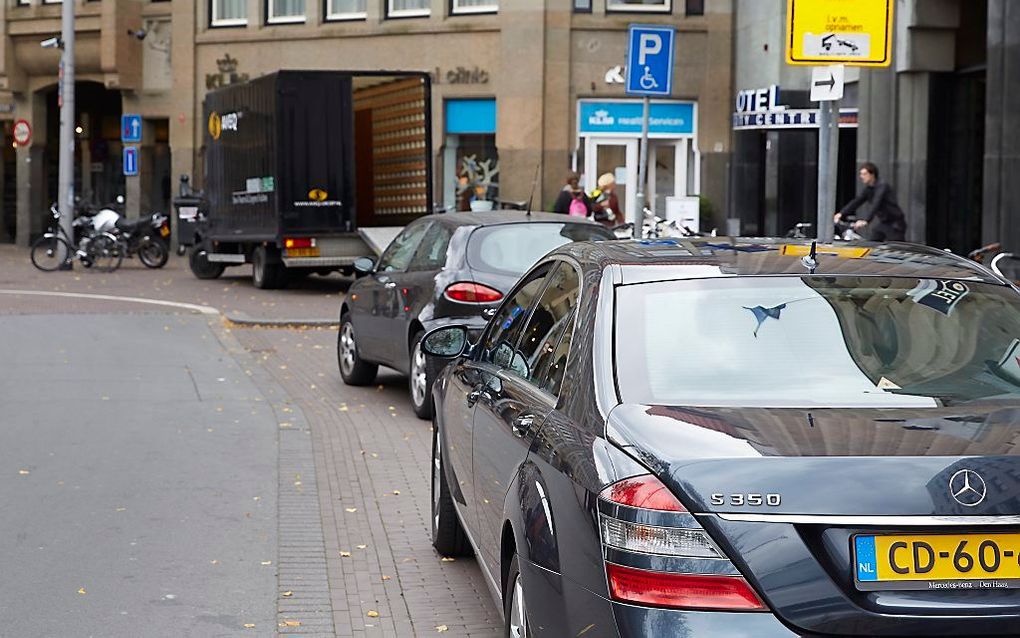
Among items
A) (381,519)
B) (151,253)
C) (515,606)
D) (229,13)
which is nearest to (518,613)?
(515,606)

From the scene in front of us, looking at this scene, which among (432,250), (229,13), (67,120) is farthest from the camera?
(229,13)

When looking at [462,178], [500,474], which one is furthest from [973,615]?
[462,178]

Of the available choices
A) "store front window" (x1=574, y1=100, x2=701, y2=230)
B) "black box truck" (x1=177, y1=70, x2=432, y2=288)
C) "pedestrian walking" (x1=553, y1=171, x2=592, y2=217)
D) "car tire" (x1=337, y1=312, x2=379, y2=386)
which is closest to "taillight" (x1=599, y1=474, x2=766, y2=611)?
"car tire" (x1=337, y1=312, x2=379, y2=386)

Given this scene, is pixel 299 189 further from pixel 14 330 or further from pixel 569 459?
pixel 569 459

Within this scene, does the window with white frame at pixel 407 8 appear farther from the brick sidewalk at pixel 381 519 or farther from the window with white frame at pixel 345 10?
the brick sidewalk at pixel 381 519

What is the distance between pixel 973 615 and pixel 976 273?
158 centimetres

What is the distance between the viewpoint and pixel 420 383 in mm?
11453

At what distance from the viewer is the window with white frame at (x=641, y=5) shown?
106ft

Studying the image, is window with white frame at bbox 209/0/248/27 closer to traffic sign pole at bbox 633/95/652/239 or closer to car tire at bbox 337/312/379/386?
traffic sign pole at bbox 633/95/652/239

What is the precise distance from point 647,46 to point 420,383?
5.72 meters

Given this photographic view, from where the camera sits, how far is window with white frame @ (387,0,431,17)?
3362 cm

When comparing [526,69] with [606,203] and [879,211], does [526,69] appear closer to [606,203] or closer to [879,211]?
[606,203]

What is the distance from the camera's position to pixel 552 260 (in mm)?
5449

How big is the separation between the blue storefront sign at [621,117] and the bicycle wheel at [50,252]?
1059 cm
